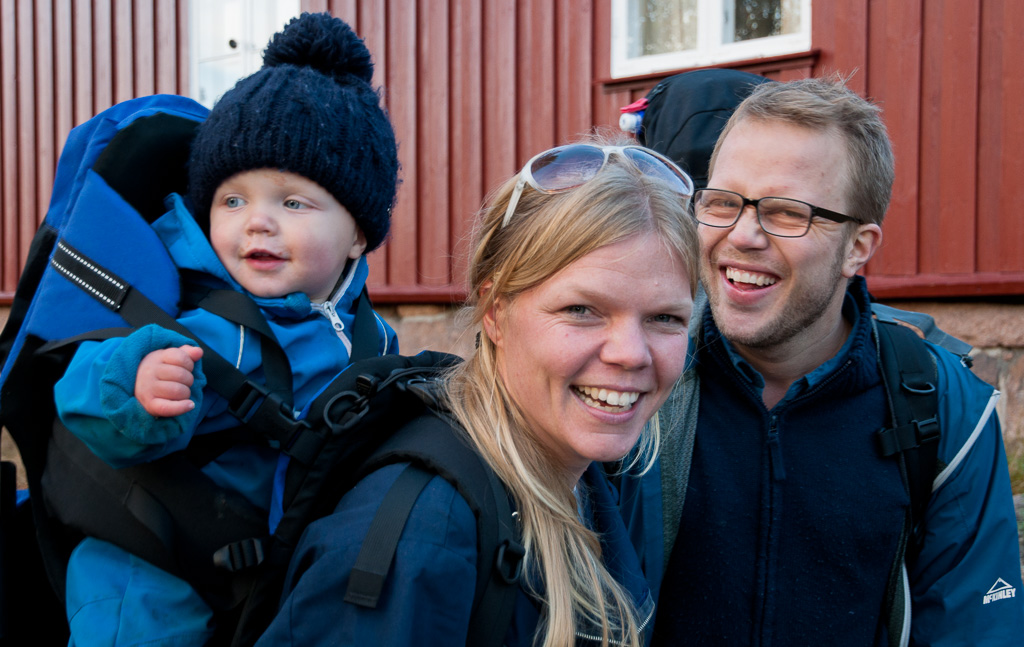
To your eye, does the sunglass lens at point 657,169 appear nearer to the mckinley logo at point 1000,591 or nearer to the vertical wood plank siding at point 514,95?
the mckinley logo at point 1000,591

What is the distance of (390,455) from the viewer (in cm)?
132

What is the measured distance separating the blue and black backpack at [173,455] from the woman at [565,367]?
6 centimetres

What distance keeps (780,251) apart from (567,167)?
0.79 meters

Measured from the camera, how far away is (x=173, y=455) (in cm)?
160

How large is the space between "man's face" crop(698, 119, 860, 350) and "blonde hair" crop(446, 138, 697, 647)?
20.5 inches

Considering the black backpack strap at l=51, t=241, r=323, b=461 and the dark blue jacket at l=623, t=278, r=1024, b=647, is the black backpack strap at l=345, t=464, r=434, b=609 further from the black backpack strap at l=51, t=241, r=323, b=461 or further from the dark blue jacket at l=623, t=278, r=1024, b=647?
the dark blue jacket at l=623, t=278, r=1024, b=647

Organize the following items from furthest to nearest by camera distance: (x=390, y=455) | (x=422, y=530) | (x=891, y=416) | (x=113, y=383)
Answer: (x=891, y=416) < (x=113, y=383) < (x=390, y=455) < (x=422, y=530)

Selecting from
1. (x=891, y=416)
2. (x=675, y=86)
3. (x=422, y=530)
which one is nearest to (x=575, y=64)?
(x=675, y=86)

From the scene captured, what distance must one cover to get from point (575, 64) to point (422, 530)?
520 cm

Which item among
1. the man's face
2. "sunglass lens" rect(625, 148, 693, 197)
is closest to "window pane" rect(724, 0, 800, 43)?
the man's face

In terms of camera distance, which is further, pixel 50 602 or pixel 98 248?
pixel 50 602

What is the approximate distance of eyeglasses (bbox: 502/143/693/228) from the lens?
60.1 inches

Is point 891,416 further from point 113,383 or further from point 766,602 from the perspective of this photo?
point 113,383

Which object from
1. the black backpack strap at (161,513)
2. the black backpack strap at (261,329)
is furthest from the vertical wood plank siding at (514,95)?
the black backpack strap at (161,513)
